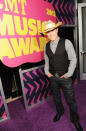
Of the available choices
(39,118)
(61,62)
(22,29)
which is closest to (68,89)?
(61,62)

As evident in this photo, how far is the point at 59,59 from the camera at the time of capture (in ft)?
5.36

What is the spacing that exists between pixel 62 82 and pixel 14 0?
5.00 ft

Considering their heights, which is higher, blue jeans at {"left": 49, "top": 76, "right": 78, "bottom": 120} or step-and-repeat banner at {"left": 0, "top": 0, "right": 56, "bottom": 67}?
step-and-repeat banner at {"left": 0, "top": 0, "right": 56, "bottom": 67}

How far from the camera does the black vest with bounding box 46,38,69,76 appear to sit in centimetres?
159

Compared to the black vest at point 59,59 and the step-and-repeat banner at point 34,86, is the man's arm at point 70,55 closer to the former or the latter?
the black vest at point 59,59

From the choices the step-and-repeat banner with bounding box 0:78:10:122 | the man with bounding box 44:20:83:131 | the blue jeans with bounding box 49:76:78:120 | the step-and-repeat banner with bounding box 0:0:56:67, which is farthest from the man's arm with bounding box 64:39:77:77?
the step-and-repeat banner with bounding box 0:78:10:122

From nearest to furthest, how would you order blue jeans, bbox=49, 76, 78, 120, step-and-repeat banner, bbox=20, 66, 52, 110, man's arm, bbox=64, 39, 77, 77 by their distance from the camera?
man's arm, bbox=64, 39, 77, 77 → blue jeans, bbox=49, 76, 78, 120 → step-and-repeat banner, bbox=20, 66, 52, 110

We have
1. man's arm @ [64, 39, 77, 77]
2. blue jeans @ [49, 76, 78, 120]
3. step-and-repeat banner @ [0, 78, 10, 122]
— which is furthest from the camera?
step-and-repeat banner @ [0, 78, 10, 122]

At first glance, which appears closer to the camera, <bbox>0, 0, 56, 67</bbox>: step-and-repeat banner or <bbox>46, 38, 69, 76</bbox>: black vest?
<bbox>46, 38, 69, 76</bbox>: black vest

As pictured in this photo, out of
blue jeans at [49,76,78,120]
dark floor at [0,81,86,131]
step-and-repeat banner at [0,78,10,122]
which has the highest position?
blue jeans at [49,76,78,120]

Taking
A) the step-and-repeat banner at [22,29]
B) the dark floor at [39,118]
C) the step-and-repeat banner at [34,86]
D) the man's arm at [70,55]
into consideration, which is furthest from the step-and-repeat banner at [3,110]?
the man's arm at [70,55]

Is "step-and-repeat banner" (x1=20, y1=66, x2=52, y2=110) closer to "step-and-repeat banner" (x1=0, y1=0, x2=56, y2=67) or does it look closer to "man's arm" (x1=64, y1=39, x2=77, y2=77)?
"step-and-repeat banner" (x1=0, y1=0, x2=56, y2=67)

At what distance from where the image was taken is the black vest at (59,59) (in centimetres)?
159

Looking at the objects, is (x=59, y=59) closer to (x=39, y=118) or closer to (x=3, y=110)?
(x=39, y=118)
